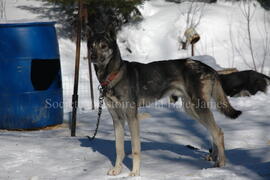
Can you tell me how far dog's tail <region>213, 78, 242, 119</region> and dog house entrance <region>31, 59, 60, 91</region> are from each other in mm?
3046

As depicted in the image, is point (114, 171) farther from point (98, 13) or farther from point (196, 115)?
point (98, 13)

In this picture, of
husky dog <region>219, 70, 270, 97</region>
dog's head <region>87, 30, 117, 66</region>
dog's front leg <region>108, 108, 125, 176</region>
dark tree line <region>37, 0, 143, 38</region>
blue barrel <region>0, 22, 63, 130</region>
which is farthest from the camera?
dark tree line <region>37, 0, 143, 38</region>

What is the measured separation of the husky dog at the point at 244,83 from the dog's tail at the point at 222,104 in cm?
448

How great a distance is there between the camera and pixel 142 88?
15.1ft

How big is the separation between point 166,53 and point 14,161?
9.83 m

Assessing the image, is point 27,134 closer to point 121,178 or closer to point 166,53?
point 121,178

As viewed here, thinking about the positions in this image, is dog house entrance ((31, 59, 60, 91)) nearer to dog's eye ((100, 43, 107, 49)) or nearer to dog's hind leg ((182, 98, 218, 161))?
dog's hind leg ((182, 98, 218, 161))

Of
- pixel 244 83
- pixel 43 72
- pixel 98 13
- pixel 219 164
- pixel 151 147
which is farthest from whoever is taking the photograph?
pixel 98 13

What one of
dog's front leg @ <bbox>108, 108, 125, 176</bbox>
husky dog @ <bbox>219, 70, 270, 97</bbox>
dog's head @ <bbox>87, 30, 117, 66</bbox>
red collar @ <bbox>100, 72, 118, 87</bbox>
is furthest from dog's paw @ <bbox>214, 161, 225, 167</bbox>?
husky dog @ <bbox>219, 70, 270, 97</bbox>

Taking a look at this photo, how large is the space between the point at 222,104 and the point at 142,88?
928 millimetres

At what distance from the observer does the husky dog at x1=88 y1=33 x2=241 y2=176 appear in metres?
4.30

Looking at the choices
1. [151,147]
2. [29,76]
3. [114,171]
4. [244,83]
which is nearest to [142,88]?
[114,171]

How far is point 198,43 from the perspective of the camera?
14461 mm

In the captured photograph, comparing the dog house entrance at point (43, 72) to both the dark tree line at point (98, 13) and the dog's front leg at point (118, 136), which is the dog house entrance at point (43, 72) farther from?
the dark tree line at point (98, 13)
